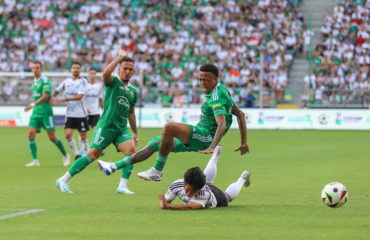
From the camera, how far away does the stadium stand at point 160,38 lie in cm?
2969

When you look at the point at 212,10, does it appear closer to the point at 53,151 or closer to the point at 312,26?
the point at 312,26

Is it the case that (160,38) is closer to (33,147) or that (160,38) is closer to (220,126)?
(33,147)

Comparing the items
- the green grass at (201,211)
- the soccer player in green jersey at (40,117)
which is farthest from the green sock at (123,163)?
the soccer player in green jersey at (40,117)

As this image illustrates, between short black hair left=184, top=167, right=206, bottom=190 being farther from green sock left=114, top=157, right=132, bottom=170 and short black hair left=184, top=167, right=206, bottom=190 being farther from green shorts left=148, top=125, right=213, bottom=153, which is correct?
green sock left=114, top=157, right=132, bottom=170

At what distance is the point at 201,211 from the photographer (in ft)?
23.1

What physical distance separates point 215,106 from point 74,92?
7.57 meters

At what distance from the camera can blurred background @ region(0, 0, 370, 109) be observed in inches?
1083

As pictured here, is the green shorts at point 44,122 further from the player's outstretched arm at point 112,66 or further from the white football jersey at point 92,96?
the player's outstretched arm at point 112,66

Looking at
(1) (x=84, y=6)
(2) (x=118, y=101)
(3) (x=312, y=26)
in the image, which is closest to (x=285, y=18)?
(3) (x=312, y=26)

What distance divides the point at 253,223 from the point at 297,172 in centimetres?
588

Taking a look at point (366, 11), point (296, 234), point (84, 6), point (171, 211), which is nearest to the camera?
point (296, 234)

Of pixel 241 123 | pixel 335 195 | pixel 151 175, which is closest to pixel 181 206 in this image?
pixel 151 175

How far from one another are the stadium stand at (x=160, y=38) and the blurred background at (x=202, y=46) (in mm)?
60

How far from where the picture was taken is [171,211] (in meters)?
7.04
